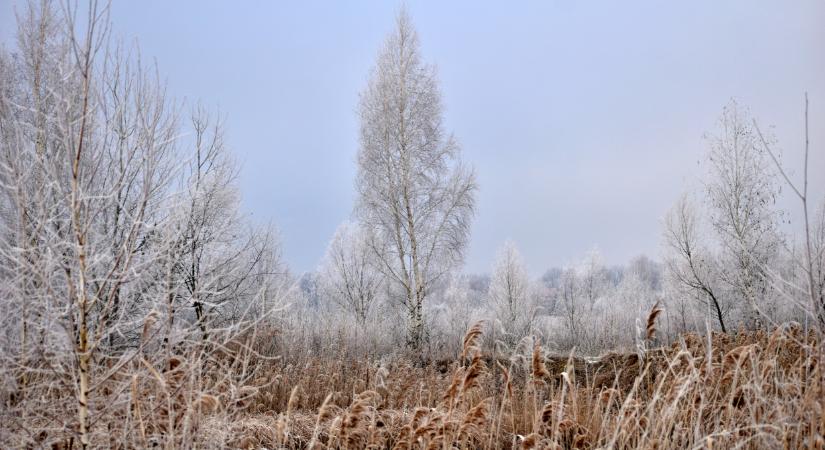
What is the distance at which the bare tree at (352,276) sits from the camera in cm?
2220

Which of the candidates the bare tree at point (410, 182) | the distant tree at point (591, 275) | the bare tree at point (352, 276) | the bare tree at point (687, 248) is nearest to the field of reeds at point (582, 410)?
the bare tree at point (410, 182)

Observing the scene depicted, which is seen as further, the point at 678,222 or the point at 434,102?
the point at 678,222

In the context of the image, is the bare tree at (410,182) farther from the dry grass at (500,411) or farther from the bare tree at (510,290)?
the dry grass at (500,411)

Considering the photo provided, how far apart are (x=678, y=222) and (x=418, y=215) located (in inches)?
406

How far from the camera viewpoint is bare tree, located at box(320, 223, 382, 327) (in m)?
22.2

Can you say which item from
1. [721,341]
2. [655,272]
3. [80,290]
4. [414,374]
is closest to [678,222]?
[721,341]

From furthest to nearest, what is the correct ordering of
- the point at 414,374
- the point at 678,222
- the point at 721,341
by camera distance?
the point at 678,222
the point at 414,374
the point at 721,341

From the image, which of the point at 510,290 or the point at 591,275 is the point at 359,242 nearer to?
the point at 510,290

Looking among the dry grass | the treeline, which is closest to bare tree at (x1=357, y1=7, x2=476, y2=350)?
the treeline

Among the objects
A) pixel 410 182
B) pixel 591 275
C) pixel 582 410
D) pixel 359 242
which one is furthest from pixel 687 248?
pixel 582 410

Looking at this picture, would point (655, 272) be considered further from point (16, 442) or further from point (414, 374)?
point (16, 442)

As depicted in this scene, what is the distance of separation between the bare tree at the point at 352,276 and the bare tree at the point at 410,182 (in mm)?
7544

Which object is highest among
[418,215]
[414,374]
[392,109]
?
[392,109]

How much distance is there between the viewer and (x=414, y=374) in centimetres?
806
